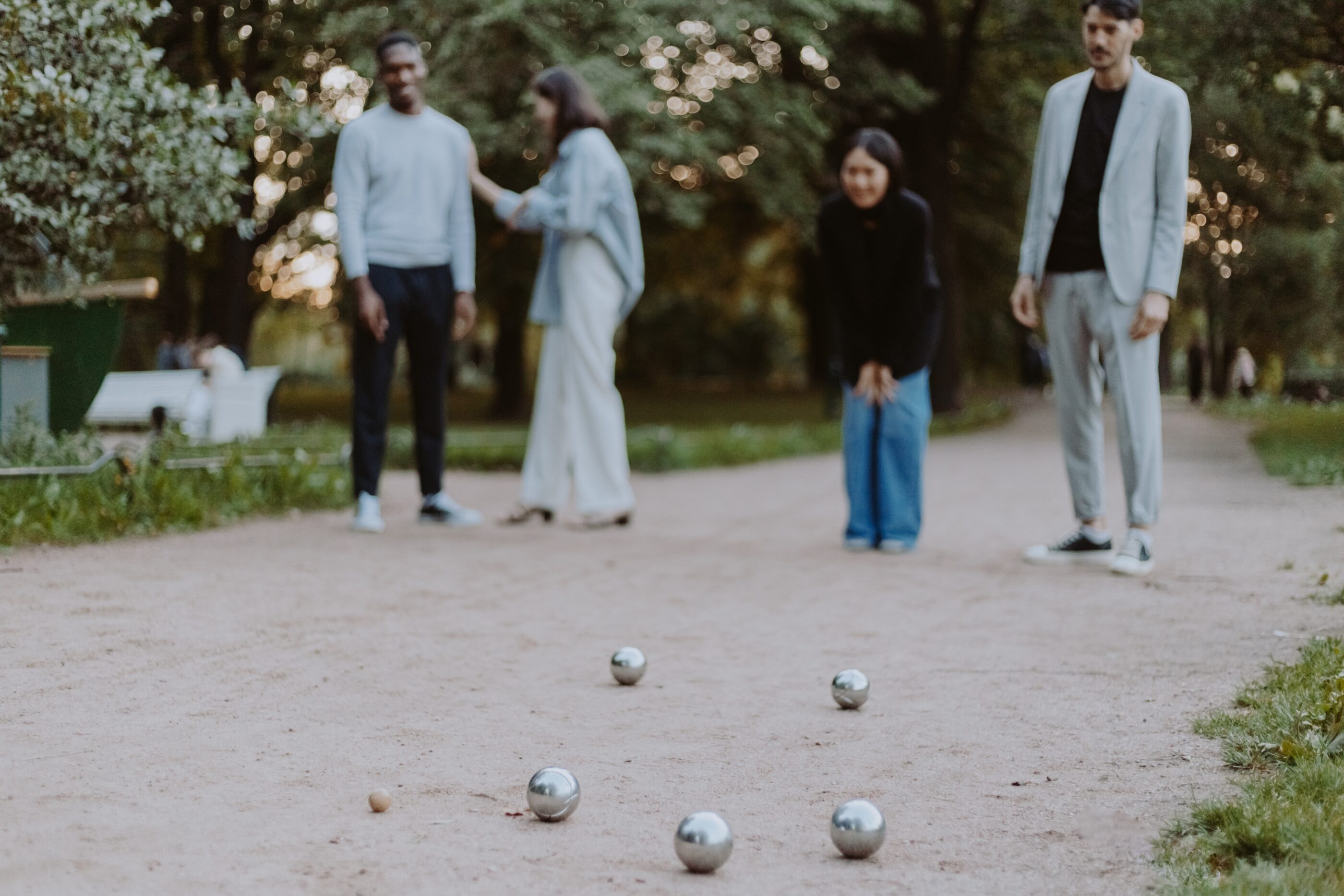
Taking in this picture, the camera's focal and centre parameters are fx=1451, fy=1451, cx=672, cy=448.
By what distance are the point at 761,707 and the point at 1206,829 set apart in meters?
1.46

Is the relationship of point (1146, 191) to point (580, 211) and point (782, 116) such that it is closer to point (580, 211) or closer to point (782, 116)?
point (580, 211)

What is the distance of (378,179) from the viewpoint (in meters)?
7.88

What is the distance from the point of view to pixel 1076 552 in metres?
7.09

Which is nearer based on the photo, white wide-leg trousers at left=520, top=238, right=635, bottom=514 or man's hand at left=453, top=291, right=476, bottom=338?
man's hand at left=453, top=291, right=476, bottom=338

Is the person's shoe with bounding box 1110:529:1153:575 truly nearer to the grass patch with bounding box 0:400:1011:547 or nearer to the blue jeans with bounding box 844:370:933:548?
the blue jeans with bounding box 844:370:933:548

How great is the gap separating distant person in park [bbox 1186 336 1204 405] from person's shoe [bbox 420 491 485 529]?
89.5 ft

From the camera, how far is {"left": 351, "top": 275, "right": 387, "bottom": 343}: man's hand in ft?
25.0

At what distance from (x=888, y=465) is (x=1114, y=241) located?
1694mm

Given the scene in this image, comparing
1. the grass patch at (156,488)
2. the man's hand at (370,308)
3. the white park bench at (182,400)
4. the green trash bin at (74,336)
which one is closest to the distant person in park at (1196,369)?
the white park bench at (182,400)

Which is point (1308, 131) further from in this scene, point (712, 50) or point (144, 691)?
point (144, 691)

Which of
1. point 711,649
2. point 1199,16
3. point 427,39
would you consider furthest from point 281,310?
point 711,649

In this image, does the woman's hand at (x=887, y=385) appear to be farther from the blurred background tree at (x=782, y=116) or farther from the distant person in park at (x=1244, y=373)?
the distant person in park at (x=1244, y=373)

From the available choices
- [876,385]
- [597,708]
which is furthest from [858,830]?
[876,385]

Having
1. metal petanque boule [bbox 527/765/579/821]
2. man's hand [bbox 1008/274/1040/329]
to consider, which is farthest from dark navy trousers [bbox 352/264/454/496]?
metal petanque boule [bbox 527/765/579/821]
